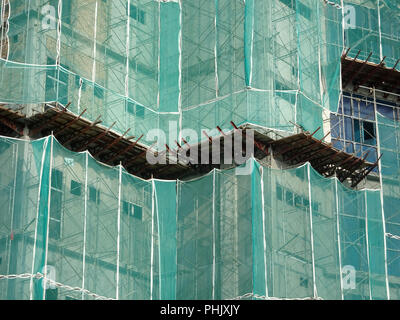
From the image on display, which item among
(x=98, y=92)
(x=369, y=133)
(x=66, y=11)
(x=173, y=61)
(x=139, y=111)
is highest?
(x=66, y=11)

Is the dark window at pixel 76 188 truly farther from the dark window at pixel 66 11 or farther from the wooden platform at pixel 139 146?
the dark window at pixel 66 11

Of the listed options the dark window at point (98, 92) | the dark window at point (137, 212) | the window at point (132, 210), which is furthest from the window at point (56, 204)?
the dark window at point (98, 92)

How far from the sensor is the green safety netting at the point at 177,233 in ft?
104

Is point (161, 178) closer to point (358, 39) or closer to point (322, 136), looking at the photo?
point (322, 136)

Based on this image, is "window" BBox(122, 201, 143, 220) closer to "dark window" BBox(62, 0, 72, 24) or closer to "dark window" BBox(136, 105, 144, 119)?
"dark window" BBox(136, 105, 144, 119)

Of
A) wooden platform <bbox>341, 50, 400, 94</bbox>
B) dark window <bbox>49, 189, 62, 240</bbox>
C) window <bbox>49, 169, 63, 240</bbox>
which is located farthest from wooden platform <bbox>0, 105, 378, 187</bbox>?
wooden platform <bbox>341, 50, 400, 94</bbox>

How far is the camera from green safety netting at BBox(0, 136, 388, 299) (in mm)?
31547

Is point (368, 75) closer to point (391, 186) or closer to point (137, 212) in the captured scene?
point (391, 186)

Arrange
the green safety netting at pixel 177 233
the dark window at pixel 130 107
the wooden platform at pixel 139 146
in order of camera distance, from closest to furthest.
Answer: the green safety netting at pixel 177 233
the wooden platform at pixel 139 146
the dark window at pixel 130 107

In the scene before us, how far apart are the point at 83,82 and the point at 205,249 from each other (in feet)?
23.5

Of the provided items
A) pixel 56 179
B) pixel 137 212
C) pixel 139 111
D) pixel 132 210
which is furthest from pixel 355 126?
pixel 56 179

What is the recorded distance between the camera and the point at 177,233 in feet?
117

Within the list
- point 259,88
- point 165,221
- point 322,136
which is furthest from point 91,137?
point 322,136

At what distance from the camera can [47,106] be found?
110ft
